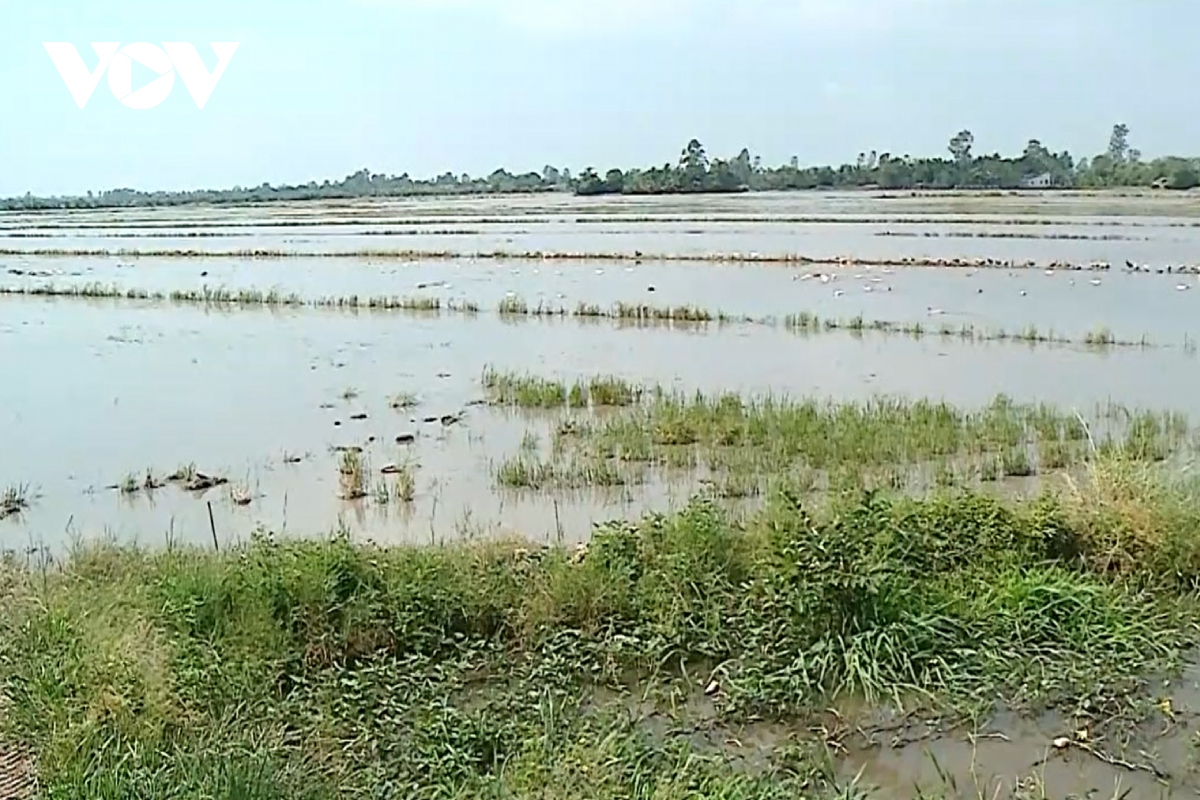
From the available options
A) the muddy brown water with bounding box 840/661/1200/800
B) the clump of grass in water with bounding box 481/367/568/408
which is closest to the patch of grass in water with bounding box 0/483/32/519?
the clump of grass in water with bounding box 481/367/568/408

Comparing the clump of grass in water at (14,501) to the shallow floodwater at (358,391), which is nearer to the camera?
the shallow floodwater at (358,391)

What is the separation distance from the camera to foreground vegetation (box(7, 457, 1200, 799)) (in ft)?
11.4

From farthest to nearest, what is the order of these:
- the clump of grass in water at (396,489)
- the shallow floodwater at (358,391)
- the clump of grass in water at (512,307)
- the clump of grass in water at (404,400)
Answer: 1. the clump of grass in water at (512,307)
2. the clump of grass in water at (404,400)
3. the clump of grass in water at (396,489)
4. the shallow floodwater at (358,391)

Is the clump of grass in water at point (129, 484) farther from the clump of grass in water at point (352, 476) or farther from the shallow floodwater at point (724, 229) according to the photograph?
the shallow floodwater at point (724, 229)

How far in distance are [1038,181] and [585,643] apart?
170 feet

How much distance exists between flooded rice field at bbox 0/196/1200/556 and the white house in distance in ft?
89.6

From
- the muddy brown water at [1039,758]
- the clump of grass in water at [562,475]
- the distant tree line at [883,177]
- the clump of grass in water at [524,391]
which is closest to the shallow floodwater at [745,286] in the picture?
the clump of grass in water at [524,391]

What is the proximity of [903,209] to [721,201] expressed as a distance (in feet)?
41.7

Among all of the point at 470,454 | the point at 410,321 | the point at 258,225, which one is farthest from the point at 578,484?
the point at 258,225

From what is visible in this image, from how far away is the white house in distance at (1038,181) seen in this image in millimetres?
49844

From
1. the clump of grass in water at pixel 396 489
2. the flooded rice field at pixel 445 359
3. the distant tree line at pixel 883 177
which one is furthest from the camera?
the distant tree line at pixel 883 177

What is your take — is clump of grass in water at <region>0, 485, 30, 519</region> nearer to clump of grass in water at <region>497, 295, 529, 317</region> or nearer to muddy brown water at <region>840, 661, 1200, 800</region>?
muddy brown water at <region>840, 661, 1200, 800</region>

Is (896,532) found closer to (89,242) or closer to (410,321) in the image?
(410,321)

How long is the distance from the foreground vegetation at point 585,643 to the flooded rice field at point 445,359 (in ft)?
4.71
